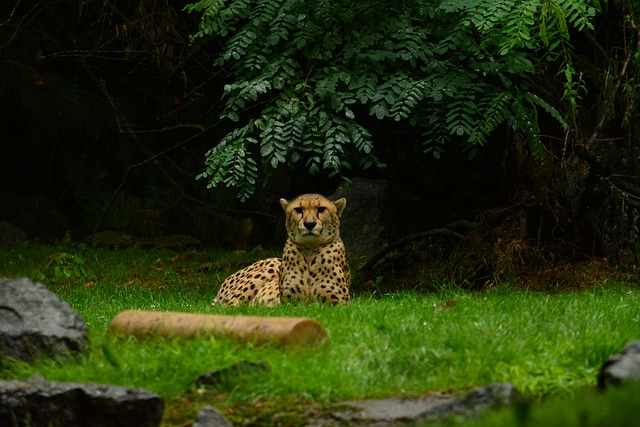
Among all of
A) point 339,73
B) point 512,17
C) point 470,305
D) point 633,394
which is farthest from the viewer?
point 339,73

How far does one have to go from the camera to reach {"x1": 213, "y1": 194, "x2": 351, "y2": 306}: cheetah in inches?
366

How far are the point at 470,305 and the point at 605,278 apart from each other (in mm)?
2961

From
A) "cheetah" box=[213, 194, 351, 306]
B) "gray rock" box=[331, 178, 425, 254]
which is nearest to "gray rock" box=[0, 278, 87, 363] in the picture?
"cheetah" box=[213, 194, 351, 306]

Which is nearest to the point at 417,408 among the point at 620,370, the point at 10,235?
the point at 620,370

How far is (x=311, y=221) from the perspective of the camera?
9.30 meters

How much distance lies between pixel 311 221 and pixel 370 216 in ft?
18.2

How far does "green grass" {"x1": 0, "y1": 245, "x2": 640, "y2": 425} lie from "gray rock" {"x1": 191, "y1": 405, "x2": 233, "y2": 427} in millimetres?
391

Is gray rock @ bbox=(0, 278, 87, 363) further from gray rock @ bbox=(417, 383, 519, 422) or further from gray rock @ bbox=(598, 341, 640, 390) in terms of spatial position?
gray rock @ bbox=(598, 341, 640, 390)

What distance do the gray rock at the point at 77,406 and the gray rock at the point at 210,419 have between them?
34cm

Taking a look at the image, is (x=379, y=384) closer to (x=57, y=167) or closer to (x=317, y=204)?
(x=317, y=204)

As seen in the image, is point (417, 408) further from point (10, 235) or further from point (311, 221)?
point (10, 235)

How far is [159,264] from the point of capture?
13.6 m

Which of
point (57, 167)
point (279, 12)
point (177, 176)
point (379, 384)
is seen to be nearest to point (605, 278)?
point (279, 12)

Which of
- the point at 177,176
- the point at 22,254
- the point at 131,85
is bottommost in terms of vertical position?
the point at 22,254
